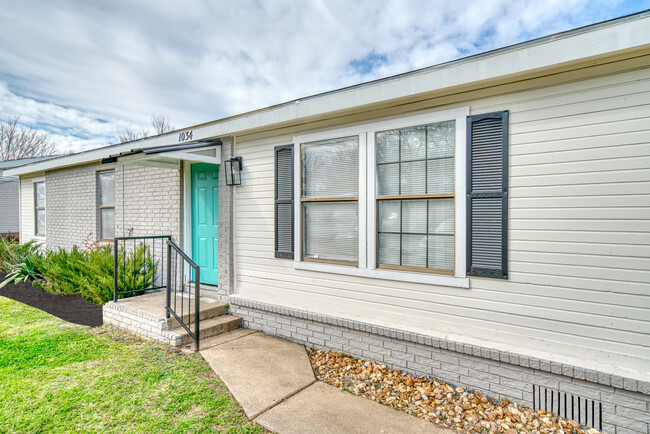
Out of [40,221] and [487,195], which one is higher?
[487,195]

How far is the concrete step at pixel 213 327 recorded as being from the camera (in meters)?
3.75

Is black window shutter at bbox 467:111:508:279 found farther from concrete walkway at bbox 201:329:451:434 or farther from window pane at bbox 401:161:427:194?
concrete walkway at bbox 201:329:451:434

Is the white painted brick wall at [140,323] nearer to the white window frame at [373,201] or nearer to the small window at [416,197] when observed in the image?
the white window frame at [373,201]

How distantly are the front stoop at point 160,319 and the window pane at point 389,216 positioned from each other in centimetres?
230

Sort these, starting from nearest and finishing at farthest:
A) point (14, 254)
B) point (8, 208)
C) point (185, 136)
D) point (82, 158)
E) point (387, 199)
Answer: point (387, 199)
point (185, 136)
point (82, 158)
point (14, 254)
point (8, 208)

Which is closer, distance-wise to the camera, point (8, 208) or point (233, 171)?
point (233, 171)

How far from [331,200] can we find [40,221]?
9.06 m

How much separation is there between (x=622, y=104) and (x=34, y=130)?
29.2 metres

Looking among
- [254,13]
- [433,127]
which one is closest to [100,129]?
[254,13]

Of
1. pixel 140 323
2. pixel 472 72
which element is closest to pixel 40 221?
pixel 140 323

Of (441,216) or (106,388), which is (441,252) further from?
(106,388)

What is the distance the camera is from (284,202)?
3.99 metres

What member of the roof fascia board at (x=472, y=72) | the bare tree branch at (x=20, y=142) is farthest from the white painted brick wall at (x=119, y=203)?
the bare tree branch at (x=20, y=142)

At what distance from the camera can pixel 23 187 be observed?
918 centimetres
